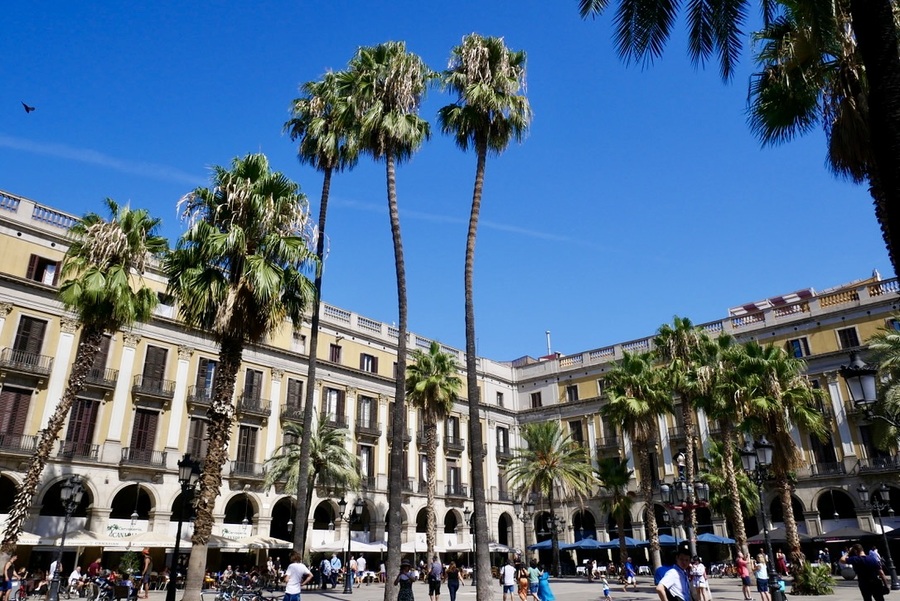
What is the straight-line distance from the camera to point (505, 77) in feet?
74.4

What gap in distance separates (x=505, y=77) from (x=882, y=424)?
21.2 meters

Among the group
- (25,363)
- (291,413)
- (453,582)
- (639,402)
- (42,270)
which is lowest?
(453,582)

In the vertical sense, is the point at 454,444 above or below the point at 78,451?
above

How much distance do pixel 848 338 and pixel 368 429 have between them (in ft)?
103

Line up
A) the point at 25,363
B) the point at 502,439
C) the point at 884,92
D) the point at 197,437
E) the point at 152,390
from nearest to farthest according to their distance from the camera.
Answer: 1. the point at 884,92
2. the point at 25,363
3. the point at 152,390
4. the point at 197,437
5. the point at 502,439

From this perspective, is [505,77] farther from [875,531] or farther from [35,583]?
[875,531]

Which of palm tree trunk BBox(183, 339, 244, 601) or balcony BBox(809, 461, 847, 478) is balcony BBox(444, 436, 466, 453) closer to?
balcony BBox(809, 461, 847, 478)

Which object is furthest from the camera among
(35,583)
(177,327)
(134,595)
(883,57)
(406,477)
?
(406,477)

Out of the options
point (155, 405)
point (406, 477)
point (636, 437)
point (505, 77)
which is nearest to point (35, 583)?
point (155, 405)

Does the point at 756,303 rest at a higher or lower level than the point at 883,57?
higher

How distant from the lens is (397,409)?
2002 centimetres

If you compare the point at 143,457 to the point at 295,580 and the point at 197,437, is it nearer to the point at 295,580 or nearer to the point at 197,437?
the point at 197,437

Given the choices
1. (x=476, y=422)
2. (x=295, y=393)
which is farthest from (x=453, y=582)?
(x=295, y=393)

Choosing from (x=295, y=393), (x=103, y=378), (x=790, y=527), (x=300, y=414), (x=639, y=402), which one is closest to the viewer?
(x=790, y=527)
